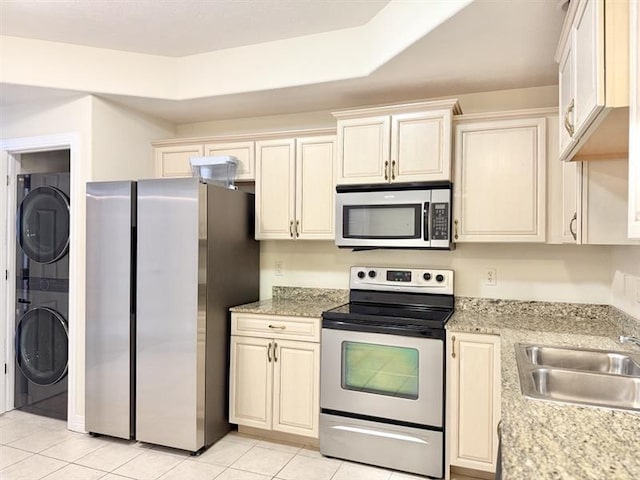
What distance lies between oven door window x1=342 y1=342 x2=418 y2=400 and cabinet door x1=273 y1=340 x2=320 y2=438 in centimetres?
22

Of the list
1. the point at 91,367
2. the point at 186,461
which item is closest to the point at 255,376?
the point at 186,461

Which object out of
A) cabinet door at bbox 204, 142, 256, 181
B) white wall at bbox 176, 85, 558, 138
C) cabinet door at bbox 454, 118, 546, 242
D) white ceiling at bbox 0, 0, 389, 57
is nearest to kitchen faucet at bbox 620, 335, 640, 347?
cabinet door at bbox 454, 118, 546, 242

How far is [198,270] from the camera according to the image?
2637 mm

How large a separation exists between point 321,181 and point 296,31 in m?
0.97

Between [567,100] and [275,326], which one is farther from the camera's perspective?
[275,326]

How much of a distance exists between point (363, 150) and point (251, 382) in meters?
1.71

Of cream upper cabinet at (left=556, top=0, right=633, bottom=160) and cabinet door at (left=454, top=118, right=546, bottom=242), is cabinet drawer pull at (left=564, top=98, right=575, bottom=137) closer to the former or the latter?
cream upper cabinet at (left=556, top=0, right=633, bottom=160)

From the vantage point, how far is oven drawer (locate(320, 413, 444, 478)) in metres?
2.39

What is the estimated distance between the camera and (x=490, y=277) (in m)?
2.84

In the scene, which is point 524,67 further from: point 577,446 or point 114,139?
point 114,139

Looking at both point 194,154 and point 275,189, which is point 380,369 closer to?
point 275,189

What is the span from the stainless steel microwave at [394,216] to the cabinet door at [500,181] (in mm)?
130

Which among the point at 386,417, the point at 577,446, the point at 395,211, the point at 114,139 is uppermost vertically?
the point at 114,139

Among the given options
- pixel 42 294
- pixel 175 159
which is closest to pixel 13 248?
pixel 42 294
